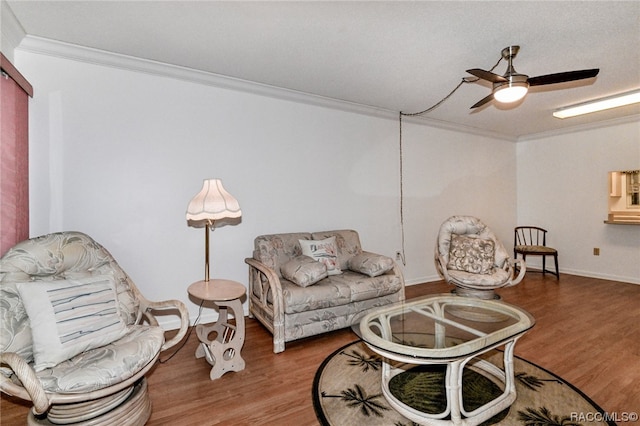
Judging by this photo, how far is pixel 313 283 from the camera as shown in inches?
110

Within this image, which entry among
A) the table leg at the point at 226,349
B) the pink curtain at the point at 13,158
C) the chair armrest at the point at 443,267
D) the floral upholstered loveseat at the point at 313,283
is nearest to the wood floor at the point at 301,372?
the table leg at the point at 226,349

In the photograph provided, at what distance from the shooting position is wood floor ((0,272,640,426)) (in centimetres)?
183

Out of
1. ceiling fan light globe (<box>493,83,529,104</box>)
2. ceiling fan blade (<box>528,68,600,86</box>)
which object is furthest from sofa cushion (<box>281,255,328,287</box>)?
ceiling fan blade (<box>528,68,600,86</box>)

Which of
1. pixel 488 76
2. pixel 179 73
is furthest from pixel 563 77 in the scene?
pixel 179 73

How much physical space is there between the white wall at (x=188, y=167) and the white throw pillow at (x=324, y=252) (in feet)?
1.53

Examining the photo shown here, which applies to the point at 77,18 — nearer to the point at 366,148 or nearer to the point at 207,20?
the point at 207,20

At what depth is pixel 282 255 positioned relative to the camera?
318 centimetres

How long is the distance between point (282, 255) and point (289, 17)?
2065 mm

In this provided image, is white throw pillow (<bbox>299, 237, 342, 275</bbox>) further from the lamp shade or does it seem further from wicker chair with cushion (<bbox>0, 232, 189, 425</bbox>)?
wicker chair with cushion (<bbox>0, 232, 189, 425</bbox>)

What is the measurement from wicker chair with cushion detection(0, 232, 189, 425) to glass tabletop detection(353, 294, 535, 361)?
125 centimetres

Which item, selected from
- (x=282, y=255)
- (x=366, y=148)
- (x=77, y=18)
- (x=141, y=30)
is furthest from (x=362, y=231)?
(x=77, y=18)

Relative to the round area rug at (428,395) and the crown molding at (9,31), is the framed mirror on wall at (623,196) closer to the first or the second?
the round area rug at (428,395)

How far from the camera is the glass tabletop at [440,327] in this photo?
167 cm

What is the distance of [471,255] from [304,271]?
214cm
